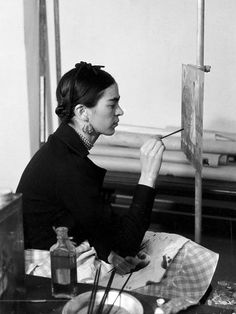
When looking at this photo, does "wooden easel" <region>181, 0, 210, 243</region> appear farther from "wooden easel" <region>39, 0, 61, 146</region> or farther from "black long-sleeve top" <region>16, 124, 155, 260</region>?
"wooden easel" <region>39, 0, 61, 146</region>

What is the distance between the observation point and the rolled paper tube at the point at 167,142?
3.29 metres

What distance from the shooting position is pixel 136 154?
3.44 meters

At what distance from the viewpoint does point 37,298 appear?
1357mm

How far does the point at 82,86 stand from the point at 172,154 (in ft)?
5.06

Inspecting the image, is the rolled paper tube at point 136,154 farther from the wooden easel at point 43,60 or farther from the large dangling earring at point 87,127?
the large dangling earring at point 87,127

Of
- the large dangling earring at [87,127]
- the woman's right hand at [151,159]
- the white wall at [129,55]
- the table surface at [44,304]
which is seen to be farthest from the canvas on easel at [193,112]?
the white wall at [129,55]

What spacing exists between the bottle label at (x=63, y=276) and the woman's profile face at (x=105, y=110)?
2.58 feet

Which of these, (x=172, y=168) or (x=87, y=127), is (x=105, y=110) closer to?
(x=87, y=127)

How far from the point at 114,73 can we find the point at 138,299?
262 centimetres

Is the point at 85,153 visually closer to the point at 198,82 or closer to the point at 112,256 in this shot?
the point at 112,256

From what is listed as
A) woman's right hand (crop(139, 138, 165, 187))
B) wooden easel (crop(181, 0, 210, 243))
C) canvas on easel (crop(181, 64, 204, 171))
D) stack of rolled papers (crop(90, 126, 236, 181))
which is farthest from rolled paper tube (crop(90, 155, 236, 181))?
woman's right hand (crop(139, 138, 165, 187))

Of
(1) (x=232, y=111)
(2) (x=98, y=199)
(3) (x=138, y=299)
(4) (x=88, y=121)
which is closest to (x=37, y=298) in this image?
(3) (x=138, y=299)

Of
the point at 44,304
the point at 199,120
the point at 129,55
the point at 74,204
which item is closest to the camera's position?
the point at 44,304

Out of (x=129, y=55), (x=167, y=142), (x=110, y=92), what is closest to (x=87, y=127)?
(x=110, y=92)
